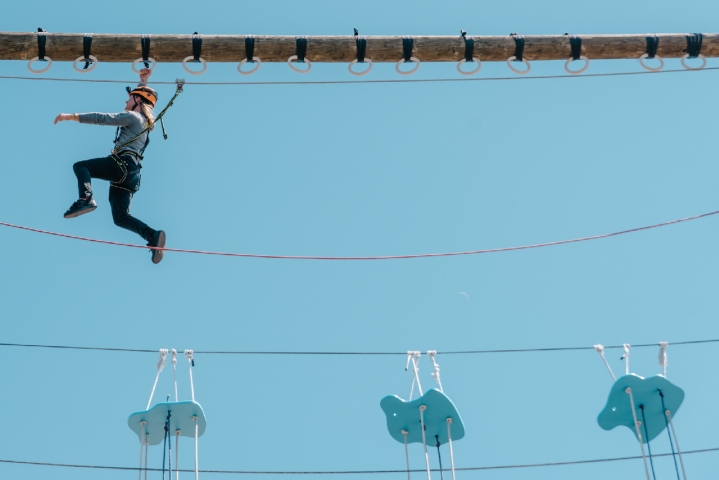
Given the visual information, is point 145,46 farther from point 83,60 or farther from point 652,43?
point 652,43

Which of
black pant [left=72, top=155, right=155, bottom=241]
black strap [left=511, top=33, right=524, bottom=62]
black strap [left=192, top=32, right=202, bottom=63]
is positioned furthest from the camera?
black strap [left=511, top=33, right=524, bottom=62]

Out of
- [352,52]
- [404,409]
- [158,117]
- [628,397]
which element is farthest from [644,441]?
[158,117]

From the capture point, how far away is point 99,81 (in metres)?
8.80

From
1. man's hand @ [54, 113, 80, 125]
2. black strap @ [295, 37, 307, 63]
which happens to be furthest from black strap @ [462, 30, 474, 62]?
man's hand @ [54, 113, 80, 125]

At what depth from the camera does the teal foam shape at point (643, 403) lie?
27.9 feet

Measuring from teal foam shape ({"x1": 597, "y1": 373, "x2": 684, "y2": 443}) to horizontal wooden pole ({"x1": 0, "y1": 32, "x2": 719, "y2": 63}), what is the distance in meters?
2.37

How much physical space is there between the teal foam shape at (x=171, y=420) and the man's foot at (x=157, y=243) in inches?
39.8

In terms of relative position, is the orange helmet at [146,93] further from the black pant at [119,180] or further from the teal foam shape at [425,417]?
the teal foam shape at [425,417]

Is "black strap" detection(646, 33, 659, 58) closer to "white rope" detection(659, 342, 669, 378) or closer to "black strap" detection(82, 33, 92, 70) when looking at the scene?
"white rope" detection(659, 342, 669, 378)

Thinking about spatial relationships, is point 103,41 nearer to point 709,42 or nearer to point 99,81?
point 99,81

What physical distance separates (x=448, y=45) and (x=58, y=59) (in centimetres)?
270

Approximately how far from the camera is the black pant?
8.58 m

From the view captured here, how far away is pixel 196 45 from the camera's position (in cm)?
838

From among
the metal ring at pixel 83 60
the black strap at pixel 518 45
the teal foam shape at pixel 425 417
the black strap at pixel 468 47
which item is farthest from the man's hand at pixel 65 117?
the black strap at pixel 518 45
